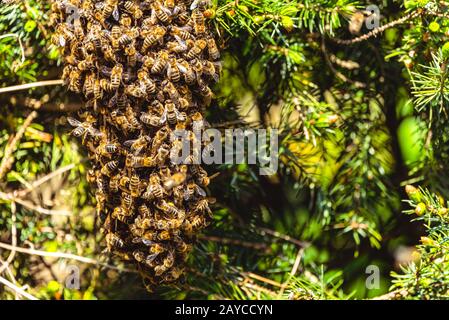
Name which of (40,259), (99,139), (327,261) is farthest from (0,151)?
(327,261)

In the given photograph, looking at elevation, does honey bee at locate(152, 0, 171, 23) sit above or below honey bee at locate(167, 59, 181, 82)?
above

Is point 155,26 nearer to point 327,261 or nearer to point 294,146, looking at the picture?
point 294,146

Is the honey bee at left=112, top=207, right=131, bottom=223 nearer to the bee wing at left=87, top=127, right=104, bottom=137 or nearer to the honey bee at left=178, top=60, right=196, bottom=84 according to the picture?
the bee wing at left=87, top=127, right=104, bottom=137

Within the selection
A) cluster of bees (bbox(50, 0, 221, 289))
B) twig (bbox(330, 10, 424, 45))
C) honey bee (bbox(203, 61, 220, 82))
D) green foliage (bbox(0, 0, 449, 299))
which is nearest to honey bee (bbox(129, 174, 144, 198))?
cluster of bees (bbox(50, 0, 221, 289))

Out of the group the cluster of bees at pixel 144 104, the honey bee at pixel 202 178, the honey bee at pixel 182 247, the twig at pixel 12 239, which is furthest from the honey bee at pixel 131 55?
the twig at pixel 12 239

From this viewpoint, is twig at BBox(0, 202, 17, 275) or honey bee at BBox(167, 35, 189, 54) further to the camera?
twig at BBox(0, 202, 17, 275)

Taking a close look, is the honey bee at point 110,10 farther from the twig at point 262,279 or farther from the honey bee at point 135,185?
the twig at point 262,279

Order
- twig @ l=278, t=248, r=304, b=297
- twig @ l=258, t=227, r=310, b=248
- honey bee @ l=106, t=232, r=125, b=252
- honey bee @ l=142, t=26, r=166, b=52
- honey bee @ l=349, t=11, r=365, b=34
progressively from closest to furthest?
honey bee @ l=142, t=26, r=166, b=52, honey bee @ l=106, t=232, r=125, b=252, honey bee @ l=349, t=11, r=365, b=34, twig @ l=278, t=248, r=304, b=297, twig @ l=258, t=227, r=310, b=248

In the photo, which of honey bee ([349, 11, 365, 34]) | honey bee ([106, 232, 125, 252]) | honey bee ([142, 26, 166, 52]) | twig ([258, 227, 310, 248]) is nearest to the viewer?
honey bee ([142, 26, 166, 52])
